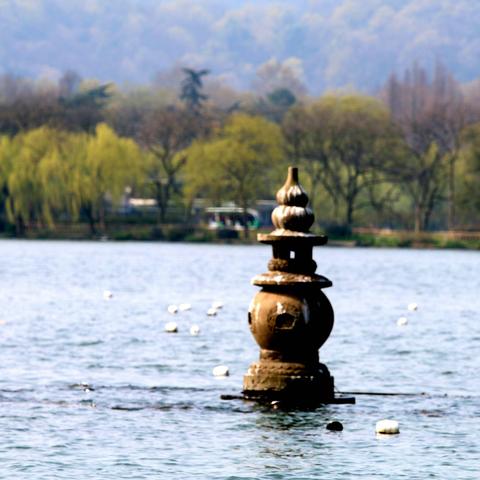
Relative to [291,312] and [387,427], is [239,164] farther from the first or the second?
[387,427]

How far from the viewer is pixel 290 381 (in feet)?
109

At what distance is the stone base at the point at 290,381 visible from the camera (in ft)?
109

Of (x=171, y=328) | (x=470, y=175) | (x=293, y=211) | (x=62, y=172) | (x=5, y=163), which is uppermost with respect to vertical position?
(x=5, y=163)

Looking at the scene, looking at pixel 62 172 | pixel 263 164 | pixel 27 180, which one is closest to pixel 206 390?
pixel 263 164

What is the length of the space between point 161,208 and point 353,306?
97852 millimetres

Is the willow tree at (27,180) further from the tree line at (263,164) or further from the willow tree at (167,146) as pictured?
the willow tree at (167,146)

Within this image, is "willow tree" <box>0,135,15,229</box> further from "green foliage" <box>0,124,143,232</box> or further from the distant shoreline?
the distant shoreline

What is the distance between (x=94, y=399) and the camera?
35844 millimetres

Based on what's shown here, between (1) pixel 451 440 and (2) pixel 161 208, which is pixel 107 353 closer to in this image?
(1) pixel 451 440

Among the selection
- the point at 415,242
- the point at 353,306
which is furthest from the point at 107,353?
the point at 415,242

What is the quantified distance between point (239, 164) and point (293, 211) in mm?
127594

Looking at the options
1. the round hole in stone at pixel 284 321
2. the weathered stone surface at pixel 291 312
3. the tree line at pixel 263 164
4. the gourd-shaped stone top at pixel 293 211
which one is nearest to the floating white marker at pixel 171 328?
the weathered stone surface at pixel 291 312

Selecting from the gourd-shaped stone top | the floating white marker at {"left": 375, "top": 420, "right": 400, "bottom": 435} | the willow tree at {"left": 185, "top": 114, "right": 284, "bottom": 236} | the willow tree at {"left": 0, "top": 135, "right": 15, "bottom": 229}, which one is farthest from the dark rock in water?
the willow tree at {"left": 0, "top": 135, "right": 15, "bottom": 229}

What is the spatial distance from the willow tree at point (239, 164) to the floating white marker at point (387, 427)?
422 ft
